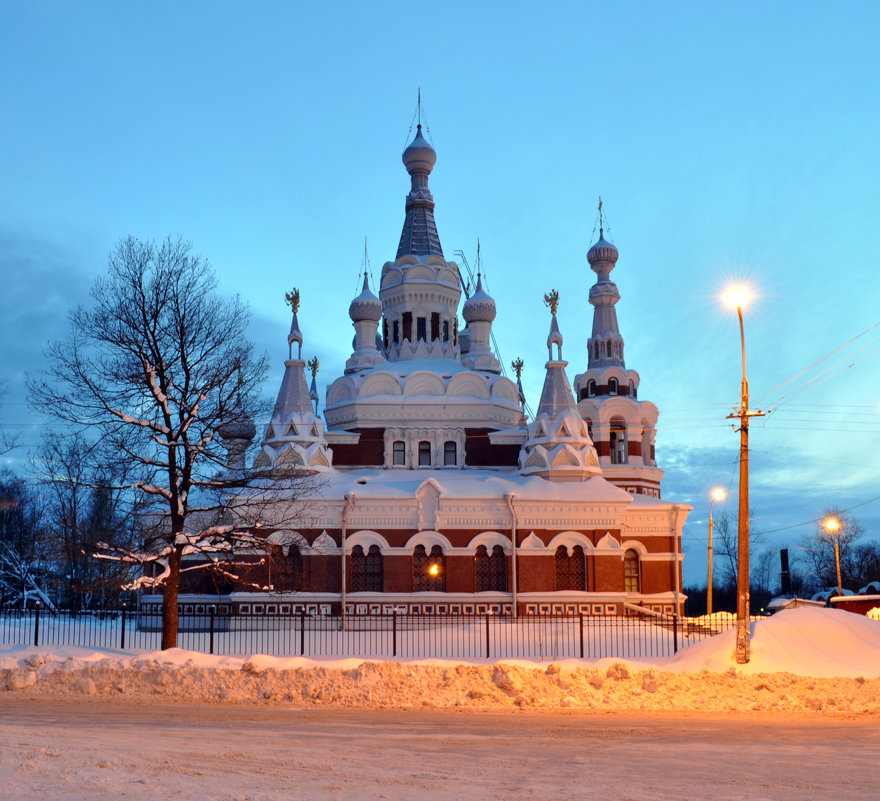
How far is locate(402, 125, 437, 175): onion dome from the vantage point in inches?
1790

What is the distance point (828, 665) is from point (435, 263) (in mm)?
29340

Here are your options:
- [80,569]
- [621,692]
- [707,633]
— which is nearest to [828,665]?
[621,692]

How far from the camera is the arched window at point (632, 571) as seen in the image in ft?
115

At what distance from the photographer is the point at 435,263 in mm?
42906

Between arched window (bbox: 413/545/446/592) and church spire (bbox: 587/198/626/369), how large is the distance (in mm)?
14115

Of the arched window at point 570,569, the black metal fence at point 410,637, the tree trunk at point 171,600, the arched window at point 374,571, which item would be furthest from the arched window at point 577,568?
the tree trunk at point 171,600

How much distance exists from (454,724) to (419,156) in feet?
119

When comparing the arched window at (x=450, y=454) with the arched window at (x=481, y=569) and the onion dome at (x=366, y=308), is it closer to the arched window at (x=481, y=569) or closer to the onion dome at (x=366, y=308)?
the arched window at (x=481, y=569)

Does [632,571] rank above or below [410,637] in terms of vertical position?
above

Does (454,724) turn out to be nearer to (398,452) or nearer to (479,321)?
(398,452)

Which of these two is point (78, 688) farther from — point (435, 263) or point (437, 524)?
point (435, 263)

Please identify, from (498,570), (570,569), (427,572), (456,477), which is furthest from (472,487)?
(570,569)

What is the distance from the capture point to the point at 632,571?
1391 inches

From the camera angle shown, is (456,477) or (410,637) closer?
(410,637)
